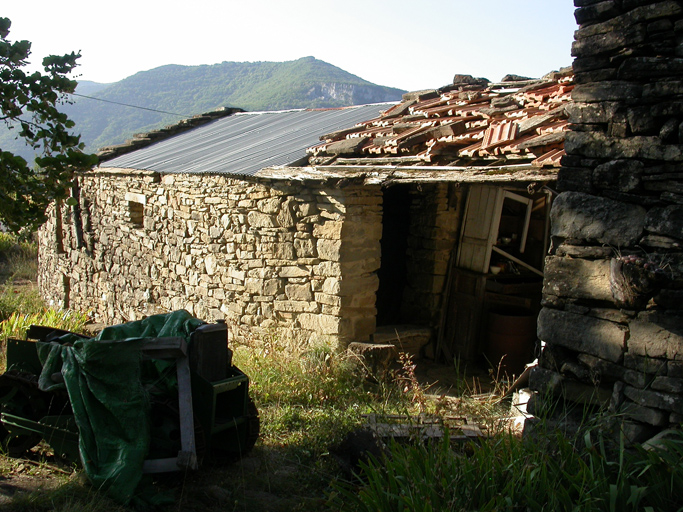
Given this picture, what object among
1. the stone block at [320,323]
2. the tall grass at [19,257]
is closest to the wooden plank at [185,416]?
the stone block at [320,323]

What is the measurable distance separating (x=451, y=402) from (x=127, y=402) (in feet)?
9.67

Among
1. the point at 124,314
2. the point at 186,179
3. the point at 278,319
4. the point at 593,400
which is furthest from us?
the point at 124,314

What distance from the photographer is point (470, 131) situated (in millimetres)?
5973

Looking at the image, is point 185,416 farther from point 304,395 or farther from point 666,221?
point 666,221

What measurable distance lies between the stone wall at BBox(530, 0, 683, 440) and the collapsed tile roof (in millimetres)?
1283

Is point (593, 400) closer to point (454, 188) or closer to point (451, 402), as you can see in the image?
point (451, 402)

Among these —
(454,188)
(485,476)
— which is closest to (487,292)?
(454,188)

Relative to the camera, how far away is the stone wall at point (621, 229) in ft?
9.44

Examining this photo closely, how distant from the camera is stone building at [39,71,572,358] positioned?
19.0ft

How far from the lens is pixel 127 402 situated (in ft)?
11.7

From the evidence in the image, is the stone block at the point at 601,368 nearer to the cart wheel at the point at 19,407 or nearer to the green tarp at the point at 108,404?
the green tarp at the point at 108,404

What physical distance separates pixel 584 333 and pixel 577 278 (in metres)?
0.31

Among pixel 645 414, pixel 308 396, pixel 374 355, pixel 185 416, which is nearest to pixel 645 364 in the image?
pixel 645 414

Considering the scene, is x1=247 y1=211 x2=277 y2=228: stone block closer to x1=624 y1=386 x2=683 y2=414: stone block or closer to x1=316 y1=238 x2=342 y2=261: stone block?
x1=316 y1=238 x2=342 y2=261: stone block
